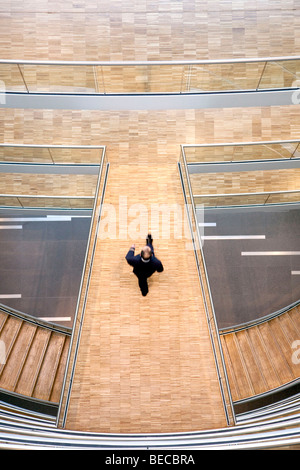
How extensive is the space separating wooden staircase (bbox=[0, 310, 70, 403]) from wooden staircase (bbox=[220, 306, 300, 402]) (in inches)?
141

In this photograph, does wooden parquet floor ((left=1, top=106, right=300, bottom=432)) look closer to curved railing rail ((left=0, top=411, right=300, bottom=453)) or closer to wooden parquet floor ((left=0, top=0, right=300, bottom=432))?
wooden parquet floor ((left=0, top=0, right=300, bottom=432))

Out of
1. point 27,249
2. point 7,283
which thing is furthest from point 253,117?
point 7,283

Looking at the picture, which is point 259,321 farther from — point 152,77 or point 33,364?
point 152,77

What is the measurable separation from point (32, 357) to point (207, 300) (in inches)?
159

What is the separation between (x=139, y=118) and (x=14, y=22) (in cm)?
404

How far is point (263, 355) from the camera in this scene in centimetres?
731

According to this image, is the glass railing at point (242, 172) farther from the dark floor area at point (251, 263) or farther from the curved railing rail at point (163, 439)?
the curved railing rail at point (163, 439)

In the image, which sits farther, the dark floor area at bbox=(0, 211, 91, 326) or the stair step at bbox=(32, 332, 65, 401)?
the dark floor area at bbox=(0, 211, 91, 326)

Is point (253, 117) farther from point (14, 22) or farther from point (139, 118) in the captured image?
point (14, 22)

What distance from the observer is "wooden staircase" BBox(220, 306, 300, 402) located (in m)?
7.01

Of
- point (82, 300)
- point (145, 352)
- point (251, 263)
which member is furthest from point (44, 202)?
point (251, 263)

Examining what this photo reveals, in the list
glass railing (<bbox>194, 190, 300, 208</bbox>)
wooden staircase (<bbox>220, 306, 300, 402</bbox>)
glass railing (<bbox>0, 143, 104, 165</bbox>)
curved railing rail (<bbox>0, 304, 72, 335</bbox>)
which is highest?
glass railing (<bbox>194, 190, 300, 208</bbox>)

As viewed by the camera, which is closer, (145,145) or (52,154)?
(52,154)

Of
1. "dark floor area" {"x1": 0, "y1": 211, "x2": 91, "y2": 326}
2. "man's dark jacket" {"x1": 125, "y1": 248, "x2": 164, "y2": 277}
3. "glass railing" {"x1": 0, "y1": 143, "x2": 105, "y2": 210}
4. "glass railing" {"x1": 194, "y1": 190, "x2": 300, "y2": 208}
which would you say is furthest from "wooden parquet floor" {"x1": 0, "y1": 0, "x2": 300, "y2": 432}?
"dark floor area" {"x1": 0, "y1": 211, "x2": 91, "y2": 326}
